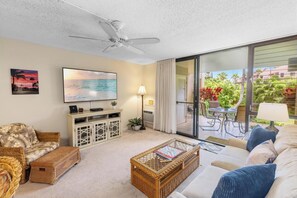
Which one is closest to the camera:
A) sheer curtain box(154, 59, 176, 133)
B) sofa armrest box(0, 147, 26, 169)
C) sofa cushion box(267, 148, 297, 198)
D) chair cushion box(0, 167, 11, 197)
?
sofa cushion box(267, 148, 297, 198)

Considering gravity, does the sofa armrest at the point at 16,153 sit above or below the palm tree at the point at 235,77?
below

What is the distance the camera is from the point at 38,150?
2170 mm

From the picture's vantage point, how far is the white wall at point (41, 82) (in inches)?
102

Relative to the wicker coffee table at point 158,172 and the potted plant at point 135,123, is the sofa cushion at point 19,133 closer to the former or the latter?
the wicker coffee table at point 158,172

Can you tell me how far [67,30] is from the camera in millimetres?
2246

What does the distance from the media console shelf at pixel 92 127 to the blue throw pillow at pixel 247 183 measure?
294cm

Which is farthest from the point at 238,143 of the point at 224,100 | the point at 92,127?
the point at 224,100

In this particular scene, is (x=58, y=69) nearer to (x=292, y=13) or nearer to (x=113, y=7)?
Result: (x=113, y=7)

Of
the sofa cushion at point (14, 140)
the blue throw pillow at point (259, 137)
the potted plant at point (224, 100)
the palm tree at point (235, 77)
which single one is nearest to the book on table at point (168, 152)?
the blue throw pillow at point (259, 137)

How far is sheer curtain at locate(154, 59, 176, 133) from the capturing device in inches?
161

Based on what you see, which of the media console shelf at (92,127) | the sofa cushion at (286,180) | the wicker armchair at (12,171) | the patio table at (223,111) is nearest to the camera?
the sofa cushion at (286,180)

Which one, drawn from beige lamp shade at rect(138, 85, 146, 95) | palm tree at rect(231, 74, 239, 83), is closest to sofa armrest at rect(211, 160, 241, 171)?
beige lamp shade at rect(138, 85, 146, 95)

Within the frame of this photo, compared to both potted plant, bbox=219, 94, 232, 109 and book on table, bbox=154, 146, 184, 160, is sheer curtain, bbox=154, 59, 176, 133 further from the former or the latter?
potted plant, bbox=219, 94, 232, 109

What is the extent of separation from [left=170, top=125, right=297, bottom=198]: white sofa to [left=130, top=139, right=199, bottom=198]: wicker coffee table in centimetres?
39
